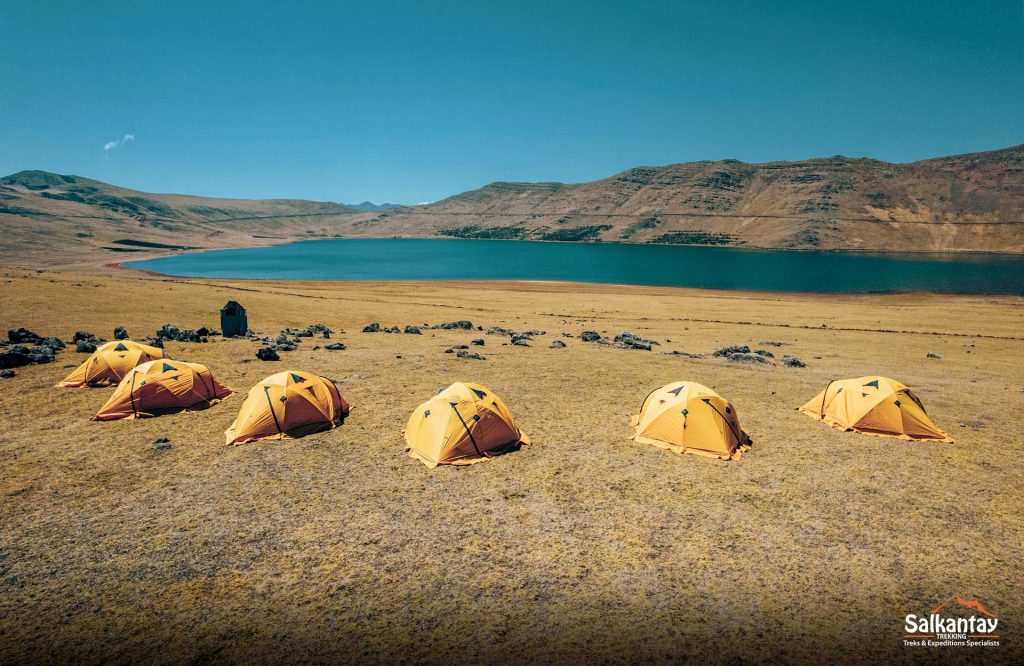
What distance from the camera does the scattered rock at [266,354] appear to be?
28.5 meters

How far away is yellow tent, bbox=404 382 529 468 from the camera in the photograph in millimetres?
16203

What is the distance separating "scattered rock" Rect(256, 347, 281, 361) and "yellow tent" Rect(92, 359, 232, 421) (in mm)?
7168

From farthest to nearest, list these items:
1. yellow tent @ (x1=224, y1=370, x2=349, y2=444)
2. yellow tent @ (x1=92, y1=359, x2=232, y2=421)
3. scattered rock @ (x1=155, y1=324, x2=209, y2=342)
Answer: scattered rock @ (x1=155, y1=324, x2=209, y2=342) < yellow tent @ (x1=92, y1=359, x2=232, y2=421) < yellow tent @ (x1=224, y1=370, x2=349, y2=444)

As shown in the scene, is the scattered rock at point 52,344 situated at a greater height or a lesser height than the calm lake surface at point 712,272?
lesser

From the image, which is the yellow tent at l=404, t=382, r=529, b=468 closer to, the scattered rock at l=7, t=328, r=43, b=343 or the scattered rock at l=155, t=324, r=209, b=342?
the scattered rock at l=155, t=324, r=209, b=342

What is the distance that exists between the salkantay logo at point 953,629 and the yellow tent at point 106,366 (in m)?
30.3

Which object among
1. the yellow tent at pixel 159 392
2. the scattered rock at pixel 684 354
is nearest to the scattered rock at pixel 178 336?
the yellow tent at pixel 159 392

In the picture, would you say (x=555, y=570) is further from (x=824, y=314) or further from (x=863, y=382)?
(x=824, y=314)

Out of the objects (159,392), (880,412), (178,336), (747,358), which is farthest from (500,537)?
(178,336)

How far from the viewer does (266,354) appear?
28578mm

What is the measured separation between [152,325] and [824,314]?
74.5 m

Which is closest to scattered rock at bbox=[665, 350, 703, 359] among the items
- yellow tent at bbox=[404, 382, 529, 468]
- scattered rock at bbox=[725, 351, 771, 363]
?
scattered rock at bbox=[725, 351, 771, 363]

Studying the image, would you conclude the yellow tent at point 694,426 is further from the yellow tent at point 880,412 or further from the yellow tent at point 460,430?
the yellow tent at point 460,430

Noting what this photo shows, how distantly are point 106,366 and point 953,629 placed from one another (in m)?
31.6
